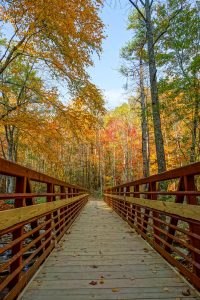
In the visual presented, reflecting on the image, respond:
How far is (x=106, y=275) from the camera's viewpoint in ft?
12.1

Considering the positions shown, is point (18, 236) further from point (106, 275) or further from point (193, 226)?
point (193, 226)

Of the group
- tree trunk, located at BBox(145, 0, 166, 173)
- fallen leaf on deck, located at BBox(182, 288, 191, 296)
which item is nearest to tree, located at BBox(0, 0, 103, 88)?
tree trunk, located at BBox(145, 0, 166, 173)

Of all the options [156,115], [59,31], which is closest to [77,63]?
[59,31]

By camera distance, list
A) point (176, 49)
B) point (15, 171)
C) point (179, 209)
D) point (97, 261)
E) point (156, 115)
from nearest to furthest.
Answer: point (15, 171) < point (179, 209) < point (97, 261) < point (156, 115) < point (176, 49)

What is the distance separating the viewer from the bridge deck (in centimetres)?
301

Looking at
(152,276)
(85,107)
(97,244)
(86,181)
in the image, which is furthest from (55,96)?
(86,181)

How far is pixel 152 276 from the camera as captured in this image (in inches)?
142

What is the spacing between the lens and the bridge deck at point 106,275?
9.89ft

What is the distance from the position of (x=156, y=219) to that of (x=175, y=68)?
1203cm

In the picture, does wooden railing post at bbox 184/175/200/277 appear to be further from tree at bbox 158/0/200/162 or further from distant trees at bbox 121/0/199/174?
tree at bbox 158/0/200/162

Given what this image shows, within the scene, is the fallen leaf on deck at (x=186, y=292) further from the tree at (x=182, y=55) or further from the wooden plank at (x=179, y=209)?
the tree at (x=182, y=55)

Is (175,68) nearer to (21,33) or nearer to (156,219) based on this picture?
(21,33)

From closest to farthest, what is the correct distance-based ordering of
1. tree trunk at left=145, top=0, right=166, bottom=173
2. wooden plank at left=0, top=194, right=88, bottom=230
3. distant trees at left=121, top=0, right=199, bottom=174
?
wooden plank at left=0, top=194, right=88, bottom=230 < tree trunk at left=145, top=0, right=166, bottom=173 < distant trees at left=121, top=0, right=199, bottom=174

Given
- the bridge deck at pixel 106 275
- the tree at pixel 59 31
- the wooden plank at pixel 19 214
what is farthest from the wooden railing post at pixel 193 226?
the tree at pixel 59 31
